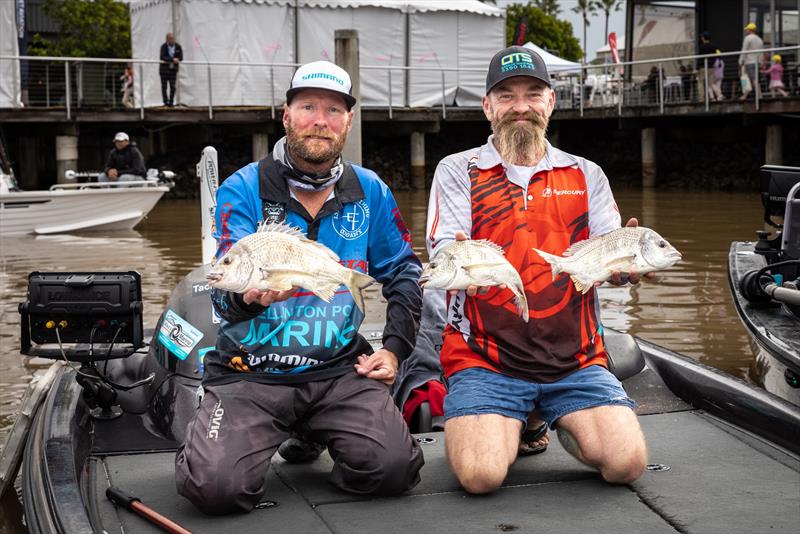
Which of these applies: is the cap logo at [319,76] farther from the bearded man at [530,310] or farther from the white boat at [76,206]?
the white boat at [76,206]

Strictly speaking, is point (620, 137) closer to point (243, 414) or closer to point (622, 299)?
point (622, 299)

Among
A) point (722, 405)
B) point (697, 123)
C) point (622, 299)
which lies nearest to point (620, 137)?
point (697, 123)

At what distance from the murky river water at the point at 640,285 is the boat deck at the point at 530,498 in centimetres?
162

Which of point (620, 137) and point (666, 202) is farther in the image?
point (620, 137)

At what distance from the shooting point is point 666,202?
22.7 metres

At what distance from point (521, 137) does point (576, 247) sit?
64 cm

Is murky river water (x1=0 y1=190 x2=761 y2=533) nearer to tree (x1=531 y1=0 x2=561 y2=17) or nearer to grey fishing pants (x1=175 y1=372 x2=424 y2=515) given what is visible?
grey fishing pants (x1=175 y1=372 x2=424 y2=515)

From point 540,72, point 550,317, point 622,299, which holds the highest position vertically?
point 540,72

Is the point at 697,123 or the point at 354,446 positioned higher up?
the point at 697,123

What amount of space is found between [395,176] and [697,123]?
771cm

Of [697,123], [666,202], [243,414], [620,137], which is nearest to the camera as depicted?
[243,414]

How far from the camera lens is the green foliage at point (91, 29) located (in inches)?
1593

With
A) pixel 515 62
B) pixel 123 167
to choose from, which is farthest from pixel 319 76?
pixel 123 167

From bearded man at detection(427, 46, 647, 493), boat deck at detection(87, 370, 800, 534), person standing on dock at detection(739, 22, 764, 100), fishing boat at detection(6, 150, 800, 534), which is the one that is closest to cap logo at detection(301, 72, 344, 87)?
bearded man at detection(427, 46, 647, 493)
